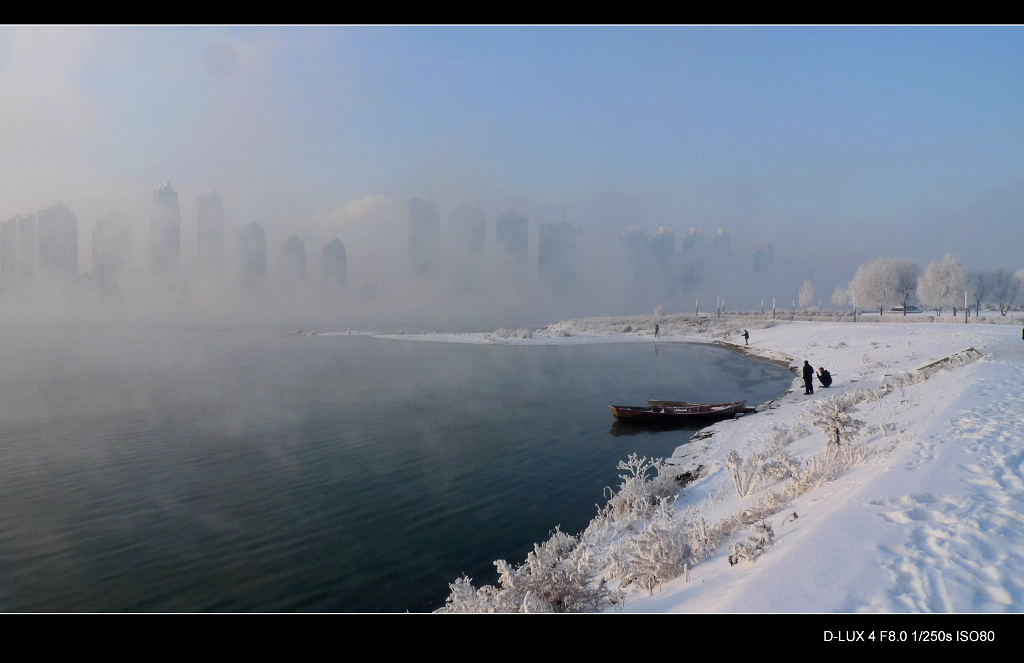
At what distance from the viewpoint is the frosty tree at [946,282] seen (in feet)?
237

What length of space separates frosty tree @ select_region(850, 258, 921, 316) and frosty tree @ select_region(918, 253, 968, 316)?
279 inches

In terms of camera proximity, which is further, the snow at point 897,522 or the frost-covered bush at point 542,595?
the frost-covered bush at point 542,595

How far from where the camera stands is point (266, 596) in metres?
9.12

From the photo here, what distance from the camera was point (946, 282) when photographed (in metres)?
73.3

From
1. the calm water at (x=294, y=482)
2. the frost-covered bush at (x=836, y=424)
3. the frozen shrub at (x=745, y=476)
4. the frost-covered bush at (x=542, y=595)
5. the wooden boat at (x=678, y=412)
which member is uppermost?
the frost-covered bush at (x=836, y=424)

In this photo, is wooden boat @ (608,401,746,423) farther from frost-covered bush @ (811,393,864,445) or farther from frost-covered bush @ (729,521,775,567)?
frost-covered bush @ (729,521,775,567)

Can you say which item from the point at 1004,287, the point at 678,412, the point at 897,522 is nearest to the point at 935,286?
the point at 1004,287

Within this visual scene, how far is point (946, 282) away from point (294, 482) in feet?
312

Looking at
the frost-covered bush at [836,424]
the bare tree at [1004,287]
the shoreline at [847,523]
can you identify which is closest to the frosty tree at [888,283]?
the bare tree at [1004,287]

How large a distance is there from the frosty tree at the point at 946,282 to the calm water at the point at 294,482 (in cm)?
6088

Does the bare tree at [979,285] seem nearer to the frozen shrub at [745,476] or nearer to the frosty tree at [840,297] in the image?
the frosty tree at [840,297]

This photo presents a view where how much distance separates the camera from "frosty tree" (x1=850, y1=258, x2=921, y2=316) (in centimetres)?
8319

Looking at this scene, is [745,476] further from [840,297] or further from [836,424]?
[840,297]

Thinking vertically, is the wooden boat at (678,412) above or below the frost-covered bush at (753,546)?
below
